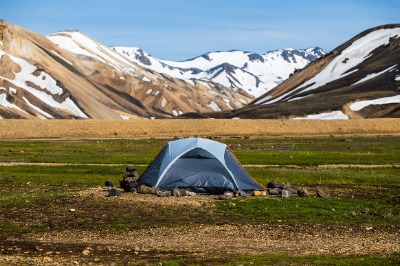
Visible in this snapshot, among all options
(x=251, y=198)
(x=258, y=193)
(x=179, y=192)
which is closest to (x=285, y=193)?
(x=258, y=193)

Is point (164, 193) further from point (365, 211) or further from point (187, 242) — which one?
point (187, 242)

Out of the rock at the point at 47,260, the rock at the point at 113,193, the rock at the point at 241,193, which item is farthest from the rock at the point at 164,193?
the rock at the point at 47,260

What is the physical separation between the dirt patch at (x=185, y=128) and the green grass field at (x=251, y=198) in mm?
37984

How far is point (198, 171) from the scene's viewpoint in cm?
3506

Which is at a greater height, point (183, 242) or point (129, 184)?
point (183, 242)

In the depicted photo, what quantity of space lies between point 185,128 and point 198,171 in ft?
249

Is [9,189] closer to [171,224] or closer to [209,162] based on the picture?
[209,162]

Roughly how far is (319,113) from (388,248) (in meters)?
160

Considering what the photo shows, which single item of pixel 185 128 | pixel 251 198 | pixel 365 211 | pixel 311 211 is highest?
pixel 365 211

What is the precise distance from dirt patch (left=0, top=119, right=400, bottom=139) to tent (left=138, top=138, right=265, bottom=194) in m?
69.1

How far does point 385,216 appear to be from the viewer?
28156 millimetres

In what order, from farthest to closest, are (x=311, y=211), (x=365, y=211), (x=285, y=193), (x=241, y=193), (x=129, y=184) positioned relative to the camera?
(x=129, y=184)
(x=241, y=193)
(x=285, y=193)
(x=311, y=211)
(x=365, y=211)

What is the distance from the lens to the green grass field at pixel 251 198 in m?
26.7

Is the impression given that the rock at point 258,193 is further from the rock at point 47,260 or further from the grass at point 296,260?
the rock at point 47,260
